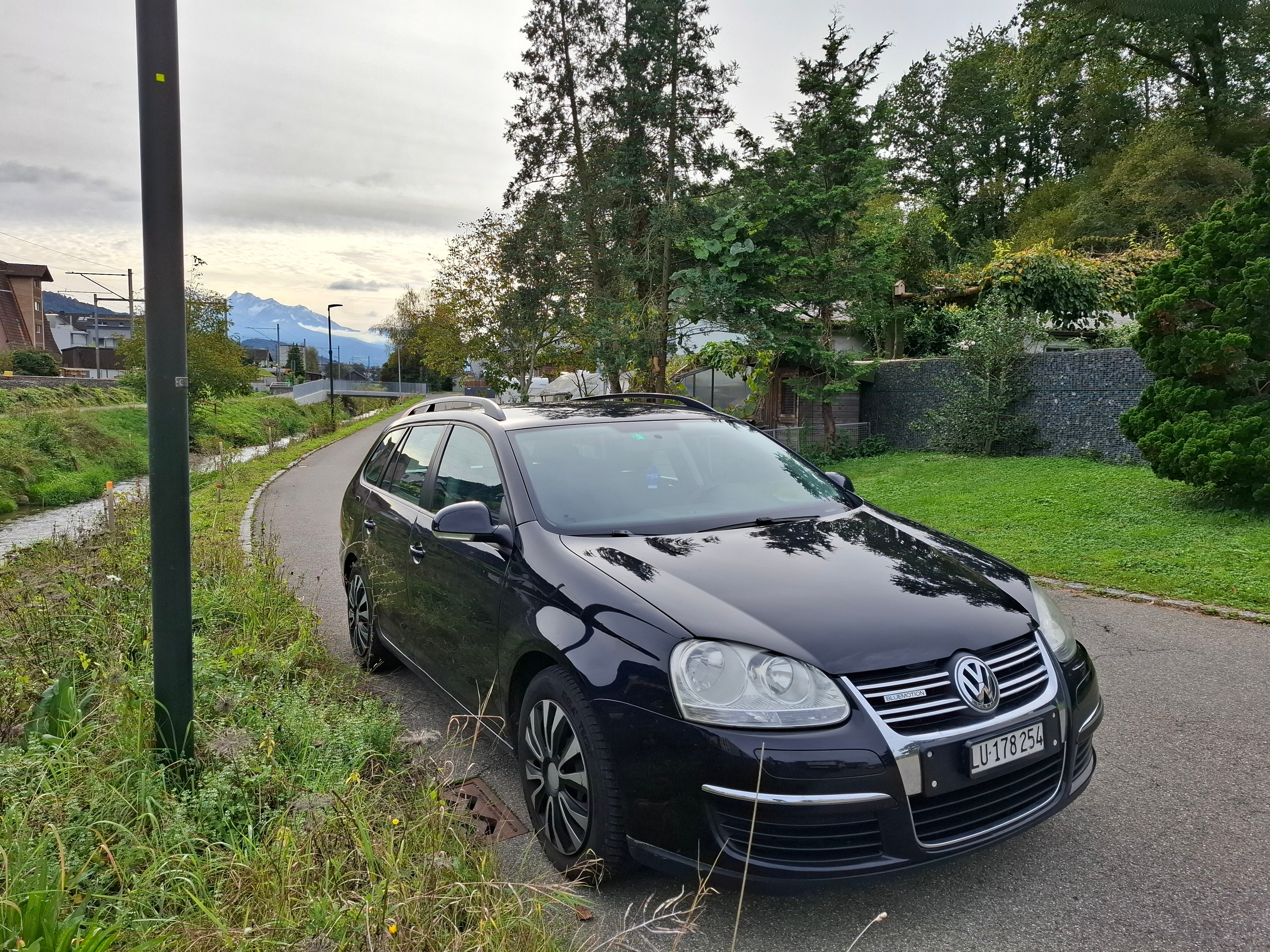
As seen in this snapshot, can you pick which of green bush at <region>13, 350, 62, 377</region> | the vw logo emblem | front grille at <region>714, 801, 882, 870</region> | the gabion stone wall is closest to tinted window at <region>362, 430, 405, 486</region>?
front grille at <region>714, 801, 882, 870</region>

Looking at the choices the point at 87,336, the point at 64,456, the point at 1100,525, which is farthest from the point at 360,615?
the point at 87,336

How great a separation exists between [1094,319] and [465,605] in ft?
71.7

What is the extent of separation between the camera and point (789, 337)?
19.0m

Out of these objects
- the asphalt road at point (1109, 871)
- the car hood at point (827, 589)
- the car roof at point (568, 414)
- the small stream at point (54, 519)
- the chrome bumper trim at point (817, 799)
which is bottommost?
the small stream at point (54, 519)

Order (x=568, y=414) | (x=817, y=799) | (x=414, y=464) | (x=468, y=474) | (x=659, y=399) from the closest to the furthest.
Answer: (x=817, y=799) < (x=468, y=474) < (x=568, y=414) < (x=414, y=464) < (x=659, y=399)

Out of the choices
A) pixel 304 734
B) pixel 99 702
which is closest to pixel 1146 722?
pixel 304 734

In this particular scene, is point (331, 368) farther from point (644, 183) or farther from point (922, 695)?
point (922, 695)

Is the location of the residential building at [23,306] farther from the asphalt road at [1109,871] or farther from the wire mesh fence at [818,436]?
the asphalt road at [1109,871]

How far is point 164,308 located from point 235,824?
1824mm

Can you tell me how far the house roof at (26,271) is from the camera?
75.2 metres

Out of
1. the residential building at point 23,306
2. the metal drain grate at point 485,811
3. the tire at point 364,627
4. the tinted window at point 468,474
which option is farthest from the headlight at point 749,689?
the residential building at point 23,306

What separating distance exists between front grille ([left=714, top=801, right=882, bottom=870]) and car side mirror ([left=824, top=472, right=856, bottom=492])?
219 centimetres

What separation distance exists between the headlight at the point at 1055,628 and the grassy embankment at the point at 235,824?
1.88 meters

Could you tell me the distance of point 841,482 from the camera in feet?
15.1
